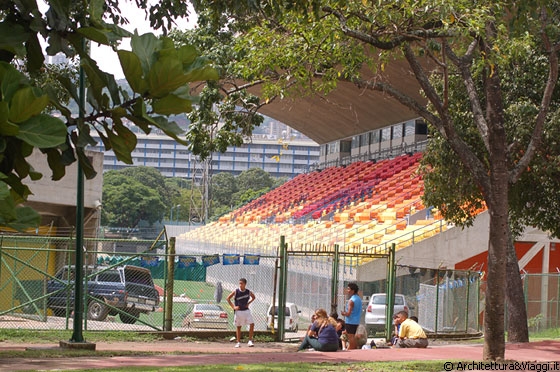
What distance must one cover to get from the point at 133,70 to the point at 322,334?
12.6 meters

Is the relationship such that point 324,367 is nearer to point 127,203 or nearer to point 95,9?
point 95,9

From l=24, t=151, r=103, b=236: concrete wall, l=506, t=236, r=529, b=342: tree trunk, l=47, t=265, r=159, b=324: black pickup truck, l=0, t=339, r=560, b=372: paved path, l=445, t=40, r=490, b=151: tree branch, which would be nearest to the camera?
l=0, t=339, r=560, b=372: paved path

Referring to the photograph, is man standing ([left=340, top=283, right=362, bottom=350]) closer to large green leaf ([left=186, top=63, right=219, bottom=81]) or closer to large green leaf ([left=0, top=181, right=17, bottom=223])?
large green leaf ([left=186, top=63, right=219, bottom=81])

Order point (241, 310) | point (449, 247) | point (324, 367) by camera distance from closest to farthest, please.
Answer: point (324, 367)
point (241, 310)
point (449, 247)

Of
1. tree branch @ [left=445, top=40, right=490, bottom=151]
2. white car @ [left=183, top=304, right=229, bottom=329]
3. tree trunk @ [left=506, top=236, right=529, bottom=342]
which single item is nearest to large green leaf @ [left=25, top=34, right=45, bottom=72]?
tree branch @ [left=445, top=40, right=490, bottom=151]

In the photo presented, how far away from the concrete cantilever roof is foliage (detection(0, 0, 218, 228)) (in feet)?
95.2

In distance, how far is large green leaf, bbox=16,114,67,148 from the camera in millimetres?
2924

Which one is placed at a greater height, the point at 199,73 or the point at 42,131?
the point at 199,73

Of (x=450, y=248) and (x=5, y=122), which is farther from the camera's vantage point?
(x=450, y=248)

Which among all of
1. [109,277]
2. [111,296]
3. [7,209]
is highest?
[7,209]

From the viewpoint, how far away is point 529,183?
65.3ft

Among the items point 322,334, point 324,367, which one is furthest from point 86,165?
point 322,334

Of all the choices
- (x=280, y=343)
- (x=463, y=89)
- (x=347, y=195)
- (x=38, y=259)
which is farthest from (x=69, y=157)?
(x=347, y=195)

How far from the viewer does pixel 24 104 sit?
9.46 feet
